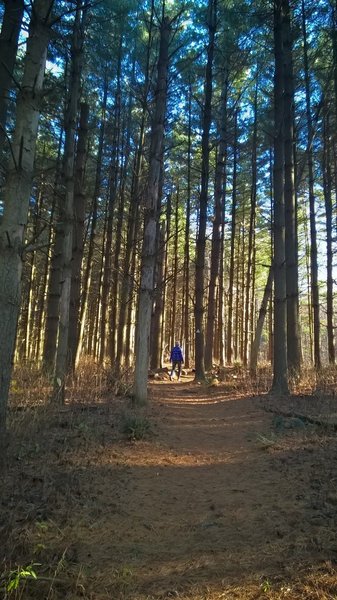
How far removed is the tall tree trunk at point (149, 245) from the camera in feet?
28.7

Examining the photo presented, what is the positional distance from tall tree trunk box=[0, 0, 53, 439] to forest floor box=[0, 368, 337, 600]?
1.08 meters

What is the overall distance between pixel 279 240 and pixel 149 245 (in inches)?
152

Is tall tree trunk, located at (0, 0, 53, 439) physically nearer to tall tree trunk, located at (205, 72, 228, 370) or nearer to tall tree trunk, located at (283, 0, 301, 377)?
tall tree trunk, located at (283, 0, 301, 377)

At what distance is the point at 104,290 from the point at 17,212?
38.6 feet

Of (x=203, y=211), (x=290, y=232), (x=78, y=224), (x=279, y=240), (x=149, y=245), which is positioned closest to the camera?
(x=149, y=245)

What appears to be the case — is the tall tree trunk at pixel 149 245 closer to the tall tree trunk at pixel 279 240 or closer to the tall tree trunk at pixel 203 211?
the tall tree trunk at pixel 279 240

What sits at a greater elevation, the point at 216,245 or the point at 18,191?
the point at 216,245

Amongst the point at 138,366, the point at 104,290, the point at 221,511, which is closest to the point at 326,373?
the point at 138,366

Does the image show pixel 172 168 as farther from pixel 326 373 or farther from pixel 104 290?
pixel 326 373

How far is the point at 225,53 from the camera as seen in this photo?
15.4m

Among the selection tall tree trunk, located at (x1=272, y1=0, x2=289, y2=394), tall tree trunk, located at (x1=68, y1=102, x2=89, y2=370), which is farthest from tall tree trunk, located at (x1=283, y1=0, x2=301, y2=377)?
tall tree trunk, located at (x1=68, y1=102, x2=89, y2=370)

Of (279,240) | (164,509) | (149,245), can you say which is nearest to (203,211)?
(279,240)

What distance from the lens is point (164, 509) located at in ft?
13.9

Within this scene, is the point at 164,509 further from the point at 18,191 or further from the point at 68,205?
the point at 68,205
